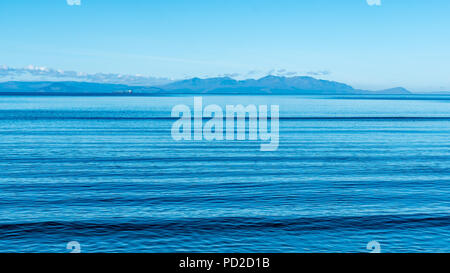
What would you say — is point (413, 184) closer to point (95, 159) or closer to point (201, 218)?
point (201, 218)

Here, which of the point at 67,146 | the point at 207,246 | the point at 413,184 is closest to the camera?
the point at 207,246

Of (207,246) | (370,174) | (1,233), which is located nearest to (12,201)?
(1,233)

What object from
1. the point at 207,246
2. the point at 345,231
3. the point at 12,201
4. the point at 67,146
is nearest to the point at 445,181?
the point at 345,231

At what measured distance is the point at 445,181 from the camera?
23531 mm

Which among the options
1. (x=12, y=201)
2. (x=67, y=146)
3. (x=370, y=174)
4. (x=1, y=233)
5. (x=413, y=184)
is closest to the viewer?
(x=1, y=233)

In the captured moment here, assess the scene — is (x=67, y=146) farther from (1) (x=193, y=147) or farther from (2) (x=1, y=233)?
(2) (x=1, y=233)
